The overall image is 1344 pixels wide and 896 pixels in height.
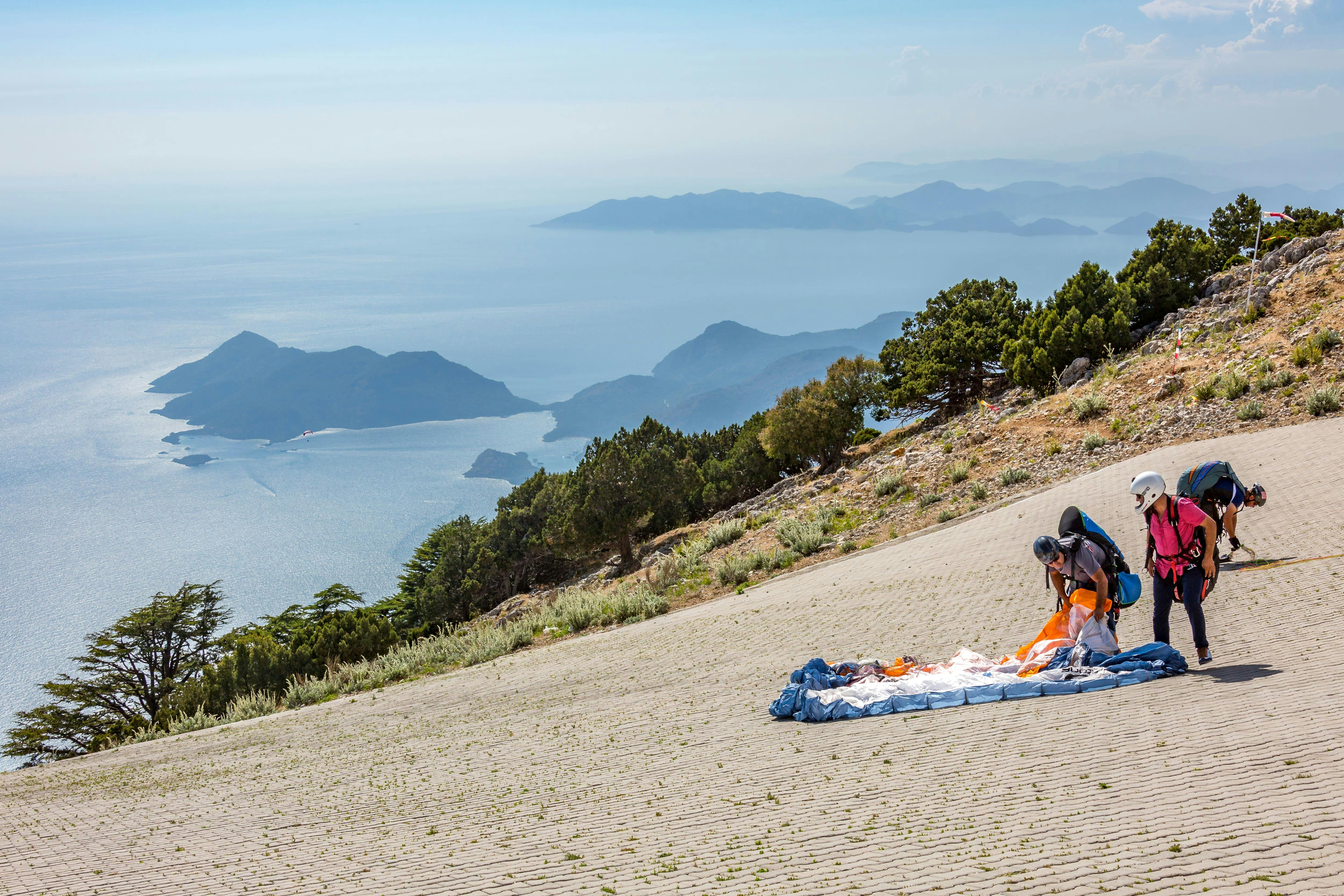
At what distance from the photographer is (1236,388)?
691 inches

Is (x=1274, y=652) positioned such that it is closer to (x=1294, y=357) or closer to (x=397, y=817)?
(x=397, y=817)

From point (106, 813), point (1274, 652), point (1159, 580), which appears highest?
point (1159, 580)

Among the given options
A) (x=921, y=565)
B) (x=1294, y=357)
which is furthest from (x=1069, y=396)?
(x=921, y=565)

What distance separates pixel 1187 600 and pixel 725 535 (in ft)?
47.8

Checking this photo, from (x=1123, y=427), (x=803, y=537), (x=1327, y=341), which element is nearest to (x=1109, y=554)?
(x=803, y=537)

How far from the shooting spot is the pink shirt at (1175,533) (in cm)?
677

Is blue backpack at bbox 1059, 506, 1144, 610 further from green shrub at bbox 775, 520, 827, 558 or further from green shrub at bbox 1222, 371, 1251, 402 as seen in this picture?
green shrub at bbox 1222, 371, 1251, 402

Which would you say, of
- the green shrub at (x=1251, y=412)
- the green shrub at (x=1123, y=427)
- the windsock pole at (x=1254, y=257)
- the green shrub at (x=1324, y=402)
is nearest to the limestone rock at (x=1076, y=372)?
the windsock pole at (x=1254, y=257)

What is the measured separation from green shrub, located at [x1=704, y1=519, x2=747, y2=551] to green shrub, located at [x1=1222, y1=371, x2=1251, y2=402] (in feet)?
38.1

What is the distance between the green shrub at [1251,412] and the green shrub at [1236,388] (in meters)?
0.84

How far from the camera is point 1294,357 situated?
17.6 m

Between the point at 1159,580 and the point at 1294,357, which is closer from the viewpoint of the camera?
the point at 1159,580

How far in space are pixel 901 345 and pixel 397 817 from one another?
30.8m

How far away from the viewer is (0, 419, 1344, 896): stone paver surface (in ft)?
14.1
